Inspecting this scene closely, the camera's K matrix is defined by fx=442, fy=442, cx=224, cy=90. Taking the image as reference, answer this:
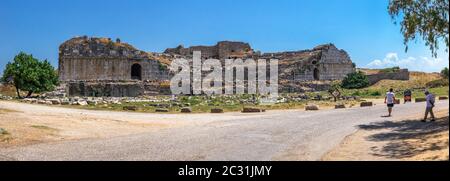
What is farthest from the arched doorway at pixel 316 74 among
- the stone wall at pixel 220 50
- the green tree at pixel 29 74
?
the green tree at pixel 29 74

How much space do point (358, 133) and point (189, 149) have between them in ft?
20.3

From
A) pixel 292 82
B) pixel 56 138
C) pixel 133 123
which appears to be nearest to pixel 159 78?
pixel 292 82

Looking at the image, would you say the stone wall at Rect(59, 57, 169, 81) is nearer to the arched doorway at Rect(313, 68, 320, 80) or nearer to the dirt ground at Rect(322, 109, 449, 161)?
the arched doorway at Rect(313, 68, 320, 80)

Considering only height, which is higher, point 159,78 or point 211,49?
point 211,49

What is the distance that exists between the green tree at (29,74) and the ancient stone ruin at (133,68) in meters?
8.48

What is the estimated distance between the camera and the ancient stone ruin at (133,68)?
55.8m

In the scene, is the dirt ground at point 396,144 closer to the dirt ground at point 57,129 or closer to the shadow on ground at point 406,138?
the shadow on ground at point 406,138

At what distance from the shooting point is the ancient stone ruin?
183 ft

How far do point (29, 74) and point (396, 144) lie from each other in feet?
129

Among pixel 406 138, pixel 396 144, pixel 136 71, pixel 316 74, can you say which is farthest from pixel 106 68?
pixel 396 144
